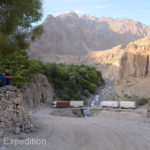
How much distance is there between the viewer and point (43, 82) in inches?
1649

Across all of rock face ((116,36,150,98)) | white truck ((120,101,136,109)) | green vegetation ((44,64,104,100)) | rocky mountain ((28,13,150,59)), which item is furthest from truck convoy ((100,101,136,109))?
rocky mountain ((28,13,150,59))

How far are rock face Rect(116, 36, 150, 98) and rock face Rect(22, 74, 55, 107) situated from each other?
12926 mm

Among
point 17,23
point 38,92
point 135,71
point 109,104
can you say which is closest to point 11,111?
point 17,23

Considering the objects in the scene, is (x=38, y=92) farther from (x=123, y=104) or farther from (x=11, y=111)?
(x=11, y=111)

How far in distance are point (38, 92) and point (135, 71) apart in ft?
54.8

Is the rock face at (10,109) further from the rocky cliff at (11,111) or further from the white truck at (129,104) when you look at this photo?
the white truck at (129,104)

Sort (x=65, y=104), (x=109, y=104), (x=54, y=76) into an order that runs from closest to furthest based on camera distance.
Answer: (x=109, y=104) → (x=65, y=104) → (x=54, y=76)

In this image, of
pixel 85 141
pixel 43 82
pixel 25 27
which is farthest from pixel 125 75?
pixel 85 141

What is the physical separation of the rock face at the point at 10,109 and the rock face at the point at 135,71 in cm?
2294

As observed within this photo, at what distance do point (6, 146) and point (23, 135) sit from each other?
1.63 meters

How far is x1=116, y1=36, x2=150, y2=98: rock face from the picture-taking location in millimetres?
31031

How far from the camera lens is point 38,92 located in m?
37.9

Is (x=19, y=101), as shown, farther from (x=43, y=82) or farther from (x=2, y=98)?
(x=43, y=82)

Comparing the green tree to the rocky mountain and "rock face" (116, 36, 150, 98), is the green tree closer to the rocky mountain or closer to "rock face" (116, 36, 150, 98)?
"rock face" (116, 36, 150, 98)
